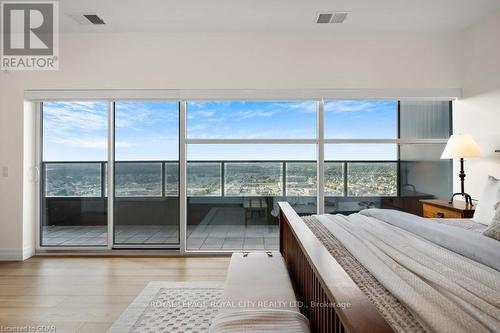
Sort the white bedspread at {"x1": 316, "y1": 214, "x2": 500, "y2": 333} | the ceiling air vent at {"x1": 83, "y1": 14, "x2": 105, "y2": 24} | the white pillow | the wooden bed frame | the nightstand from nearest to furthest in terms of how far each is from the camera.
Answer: the wooden bed frame < the white bedspread at {"x1": 316, "y1": 214, "x2": 500, "y2": 333} < the white pillow < the nightstand < the ceiling air vent at {"x1": 83, "y1": 14, "x2": 105, "y2": 24}

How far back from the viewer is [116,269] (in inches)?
134

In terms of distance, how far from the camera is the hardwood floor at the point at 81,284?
2352mm

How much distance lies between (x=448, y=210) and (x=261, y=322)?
2.71m

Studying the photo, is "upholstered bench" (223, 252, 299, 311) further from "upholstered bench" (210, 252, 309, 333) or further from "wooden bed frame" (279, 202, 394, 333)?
"wooden bed frame" (279, 202, 394, 333)

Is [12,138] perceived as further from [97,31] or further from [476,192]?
[476,192]

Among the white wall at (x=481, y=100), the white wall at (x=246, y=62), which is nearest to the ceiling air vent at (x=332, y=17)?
the white wall at (x=246, y=62)

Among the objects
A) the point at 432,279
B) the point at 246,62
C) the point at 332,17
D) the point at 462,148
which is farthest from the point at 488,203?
the point at 246,62

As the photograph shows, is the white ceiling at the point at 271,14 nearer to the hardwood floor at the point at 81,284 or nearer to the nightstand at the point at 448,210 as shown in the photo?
the nightstand at the point at 448,210

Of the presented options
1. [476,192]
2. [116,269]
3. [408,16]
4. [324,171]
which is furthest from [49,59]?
[476,192]

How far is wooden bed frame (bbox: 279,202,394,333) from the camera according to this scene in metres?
0.81

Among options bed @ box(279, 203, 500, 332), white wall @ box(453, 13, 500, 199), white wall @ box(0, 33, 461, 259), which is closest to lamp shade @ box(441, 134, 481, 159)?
white wall @ box(453, 13, 500, 199)

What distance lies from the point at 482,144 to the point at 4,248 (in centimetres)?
598

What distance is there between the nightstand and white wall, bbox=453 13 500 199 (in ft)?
1.94

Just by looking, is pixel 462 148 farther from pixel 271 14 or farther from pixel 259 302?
pixel 259 302
